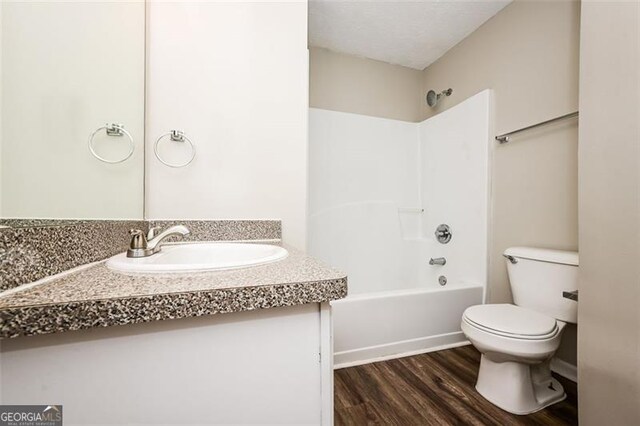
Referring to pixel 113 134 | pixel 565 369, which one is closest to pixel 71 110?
pixel 113 134

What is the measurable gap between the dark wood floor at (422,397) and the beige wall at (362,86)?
1.97 m

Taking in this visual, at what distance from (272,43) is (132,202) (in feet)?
3.48

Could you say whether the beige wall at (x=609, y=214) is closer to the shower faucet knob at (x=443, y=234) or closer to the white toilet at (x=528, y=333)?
the white toilet at (x=528, y=333)

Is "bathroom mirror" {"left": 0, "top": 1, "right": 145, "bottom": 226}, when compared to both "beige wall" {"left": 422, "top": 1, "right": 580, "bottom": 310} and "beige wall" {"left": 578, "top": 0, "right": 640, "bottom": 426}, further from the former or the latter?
"beige wall" {"left": 422, "top": 1, "right": 580, "bottom": 310}

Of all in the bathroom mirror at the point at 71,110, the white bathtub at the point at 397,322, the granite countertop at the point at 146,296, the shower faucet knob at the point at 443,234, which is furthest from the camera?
the shower faucet knob at the point at 443,234

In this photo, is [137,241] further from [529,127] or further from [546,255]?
[529,127]

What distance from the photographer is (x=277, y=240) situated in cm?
129

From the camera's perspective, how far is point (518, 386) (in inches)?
44.2

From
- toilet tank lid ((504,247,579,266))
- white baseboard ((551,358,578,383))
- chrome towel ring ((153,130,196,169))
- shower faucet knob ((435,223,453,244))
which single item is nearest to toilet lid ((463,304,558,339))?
toilet tank lid ((504,247,579,266))

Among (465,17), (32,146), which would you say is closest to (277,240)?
(32,146)

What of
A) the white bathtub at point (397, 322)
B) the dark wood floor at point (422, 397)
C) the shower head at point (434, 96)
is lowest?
the dark wood floor at point (422, 397)

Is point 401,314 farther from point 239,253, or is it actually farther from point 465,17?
point 465,17

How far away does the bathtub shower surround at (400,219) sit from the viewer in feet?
5.05

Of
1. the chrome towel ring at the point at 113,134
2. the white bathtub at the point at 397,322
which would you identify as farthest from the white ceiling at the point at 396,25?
the white bathtub at the point at 397,322
